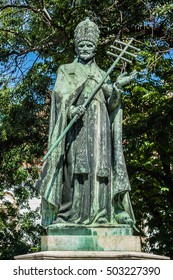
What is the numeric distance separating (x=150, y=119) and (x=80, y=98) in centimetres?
974

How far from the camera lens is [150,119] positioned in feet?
60.7

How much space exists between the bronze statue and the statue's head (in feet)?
0.80

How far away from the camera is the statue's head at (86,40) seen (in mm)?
9219

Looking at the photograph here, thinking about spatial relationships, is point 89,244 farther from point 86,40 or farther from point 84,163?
point 86,40

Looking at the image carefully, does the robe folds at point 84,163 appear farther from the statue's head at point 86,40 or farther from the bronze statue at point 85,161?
the statue's head at point 86,40

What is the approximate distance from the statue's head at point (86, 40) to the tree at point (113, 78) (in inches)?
227

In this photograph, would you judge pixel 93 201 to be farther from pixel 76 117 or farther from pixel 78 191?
pixel 76 117

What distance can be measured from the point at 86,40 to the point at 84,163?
5.54ft

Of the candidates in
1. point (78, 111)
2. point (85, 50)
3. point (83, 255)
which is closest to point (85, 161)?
point (78, 111)

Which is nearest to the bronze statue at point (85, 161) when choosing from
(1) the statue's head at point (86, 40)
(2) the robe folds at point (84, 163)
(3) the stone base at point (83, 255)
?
(2) the robe folds at point (84, 163)

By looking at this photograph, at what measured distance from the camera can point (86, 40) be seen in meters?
9.22

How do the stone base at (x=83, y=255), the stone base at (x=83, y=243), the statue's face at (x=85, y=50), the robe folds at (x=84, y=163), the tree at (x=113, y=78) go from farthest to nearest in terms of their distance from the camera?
the tree at (x=113, y=78)
the statue's face at (x=85, y=50)
the robe folds at (x=84, y=163)
the stone base at (x=83, y=243)
the stone base at (x=83, y=255)
